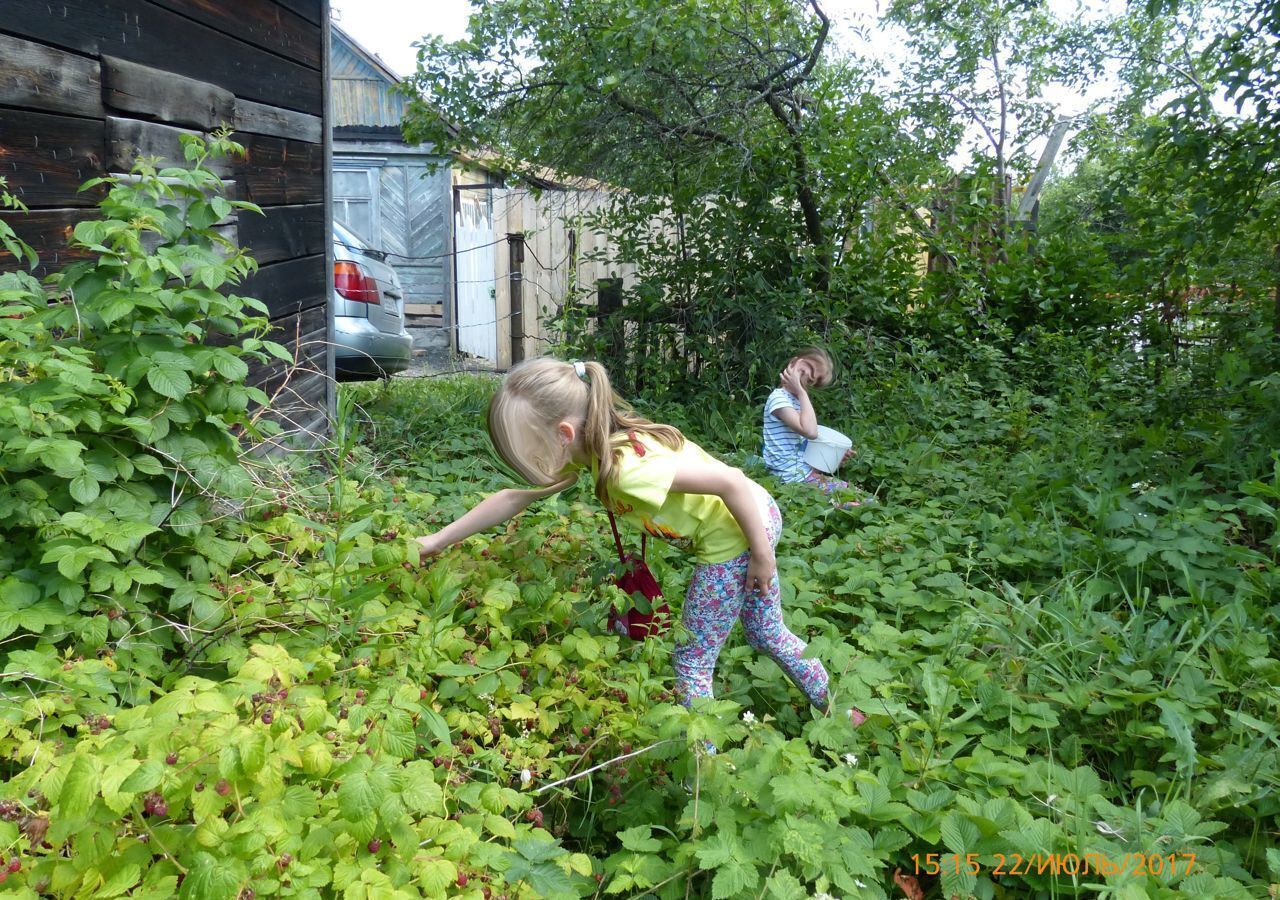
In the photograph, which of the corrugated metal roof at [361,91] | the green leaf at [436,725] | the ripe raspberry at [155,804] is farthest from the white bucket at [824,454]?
the corrugated metal roof at [361,91]

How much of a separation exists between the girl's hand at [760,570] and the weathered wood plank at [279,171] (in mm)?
2964

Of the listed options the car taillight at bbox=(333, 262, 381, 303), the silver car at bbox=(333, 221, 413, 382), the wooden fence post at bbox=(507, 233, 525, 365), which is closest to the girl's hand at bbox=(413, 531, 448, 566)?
the silver car at bbox=(333, 221, 413, 382)

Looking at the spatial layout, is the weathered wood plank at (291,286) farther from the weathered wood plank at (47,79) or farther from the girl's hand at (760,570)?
the girl's hand at (760,570)

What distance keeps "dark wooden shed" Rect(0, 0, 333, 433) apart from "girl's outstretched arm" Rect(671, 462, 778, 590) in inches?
46.0

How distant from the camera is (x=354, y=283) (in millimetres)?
6895

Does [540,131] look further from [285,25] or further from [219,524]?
[219,524]

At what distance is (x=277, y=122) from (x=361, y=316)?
2.60 meters

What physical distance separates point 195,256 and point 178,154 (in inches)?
60.2

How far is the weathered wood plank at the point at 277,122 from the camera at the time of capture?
4.13 meters

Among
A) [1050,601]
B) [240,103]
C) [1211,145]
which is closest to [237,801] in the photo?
[1050,601]

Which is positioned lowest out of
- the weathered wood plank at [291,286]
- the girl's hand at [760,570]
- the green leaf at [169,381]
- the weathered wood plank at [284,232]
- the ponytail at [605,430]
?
the girl's hand at [760,570]

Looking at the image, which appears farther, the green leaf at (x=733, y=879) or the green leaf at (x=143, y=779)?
the green leaf at (x=733, y=879)

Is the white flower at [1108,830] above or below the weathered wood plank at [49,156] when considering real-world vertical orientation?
below

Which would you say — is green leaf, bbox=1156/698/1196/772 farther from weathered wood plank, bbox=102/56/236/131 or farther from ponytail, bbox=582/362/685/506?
weathered wood plank, bbox=102/56/236/131
